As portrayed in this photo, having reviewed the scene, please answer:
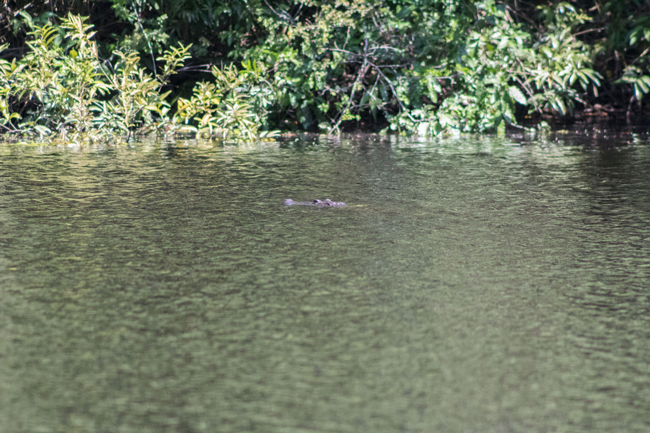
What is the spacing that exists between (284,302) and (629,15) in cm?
806

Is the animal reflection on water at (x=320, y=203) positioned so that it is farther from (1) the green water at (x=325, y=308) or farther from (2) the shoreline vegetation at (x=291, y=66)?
(2) the shoreline vegetation at (x=291, y=66)

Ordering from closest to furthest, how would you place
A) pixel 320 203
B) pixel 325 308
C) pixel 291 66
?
pixel 325 308 < pixel 320 203 < pixel 291 66

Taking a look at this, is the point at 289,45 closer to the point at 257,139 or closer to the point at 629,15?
the point at 257,139

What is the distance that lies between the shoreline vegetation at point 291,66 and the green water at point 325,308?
3213 mm

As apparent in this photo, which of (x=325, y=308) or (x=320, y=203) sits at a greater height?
(x=320, y=203)

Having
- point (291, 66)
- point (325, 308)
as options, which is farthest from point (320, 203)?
point (291, 66)

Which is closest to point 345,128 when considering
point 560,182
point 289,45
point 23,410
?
point 289,45

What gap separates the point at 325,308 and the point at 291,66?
6228 millimetres

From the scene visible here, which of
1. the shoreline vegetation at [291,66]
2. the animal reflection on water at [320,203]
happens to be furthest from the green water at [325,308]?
the shoreline vegetation at [291,66]

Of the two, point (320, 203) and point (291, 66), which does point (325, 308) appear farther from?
point (291, 66)

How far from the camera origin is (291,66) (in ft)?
26.4

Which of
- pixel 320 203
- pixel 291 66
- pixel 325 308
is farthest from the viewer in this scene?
pixel 291 66

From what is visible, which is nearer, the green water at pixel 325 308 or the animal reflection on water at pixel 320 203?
the green water at pixel 325 308

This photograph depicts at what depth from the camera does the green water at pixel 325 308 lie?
1464mm
